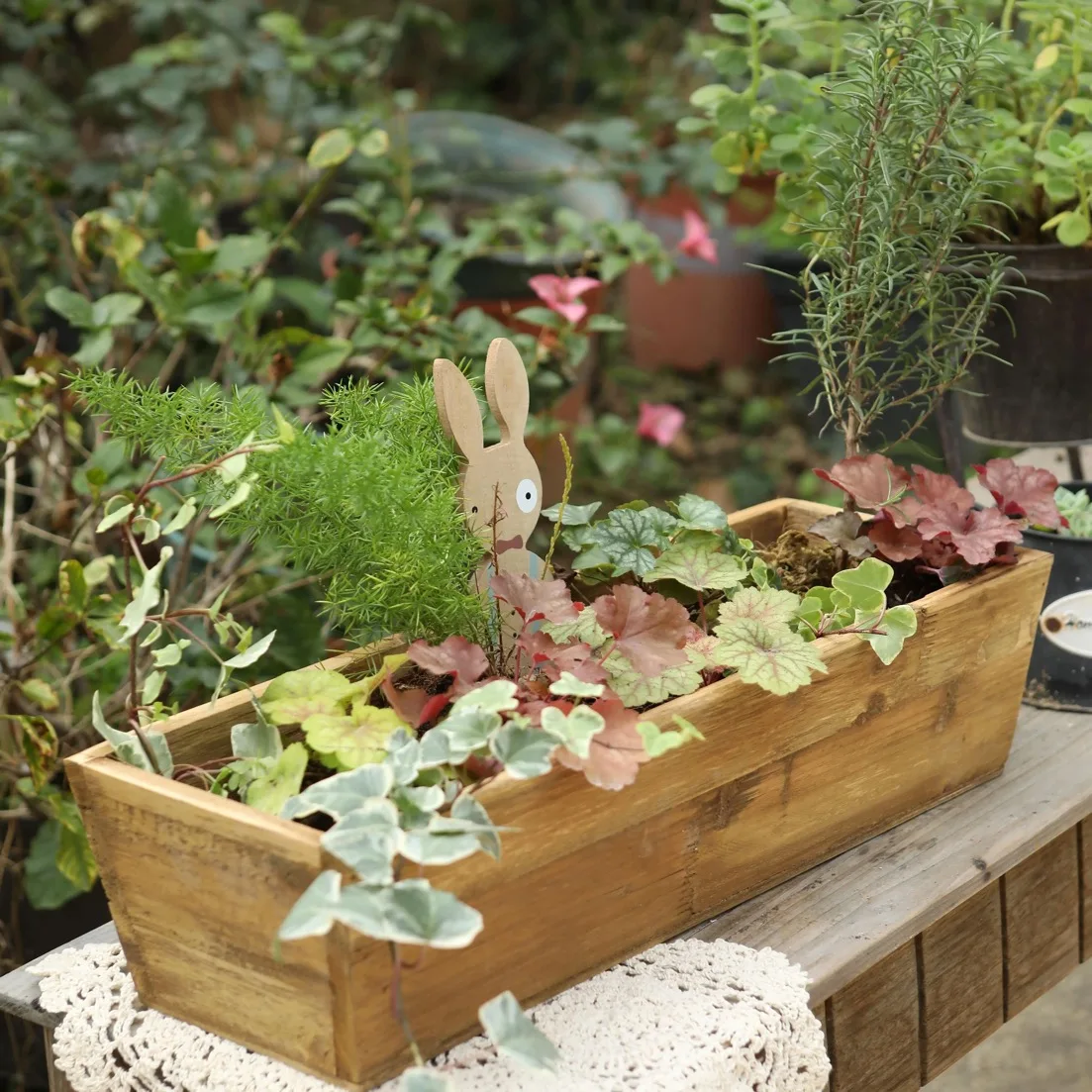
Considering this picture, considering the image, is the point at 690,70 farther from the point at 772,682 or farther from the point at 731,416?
the point at 772,682

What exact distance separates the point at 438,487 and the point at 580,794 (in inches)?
9.8

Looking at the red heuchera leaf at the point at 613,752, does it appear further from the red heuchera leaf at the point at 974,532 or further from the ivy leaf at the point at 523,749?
the red heuchera leaf at the point at 974,532

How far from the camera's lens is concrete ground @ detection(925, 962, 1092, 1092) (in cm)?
197

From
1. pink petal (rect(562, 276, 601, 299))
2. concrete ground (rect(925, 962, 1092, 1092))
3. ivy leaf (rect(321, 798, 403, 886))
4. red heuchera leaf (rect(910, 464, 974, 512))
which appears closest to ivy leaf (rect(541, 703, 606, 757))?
ivy leaf (rect(321, 798, 403, 886))

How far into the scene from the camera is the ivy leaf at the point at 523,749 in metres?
0.75

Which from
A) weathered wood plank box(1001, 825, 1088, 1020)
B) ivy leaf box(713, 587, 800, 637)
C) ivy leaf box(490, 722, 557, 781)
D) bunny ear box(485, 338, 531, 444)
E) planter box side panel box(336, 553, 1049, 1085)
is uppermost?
bunny ear box(485, 338, 531, 444)

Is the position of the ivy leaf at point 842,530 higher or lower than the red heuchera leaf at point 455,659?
lower

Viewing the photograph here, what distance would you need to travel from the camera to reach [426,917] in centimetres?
68

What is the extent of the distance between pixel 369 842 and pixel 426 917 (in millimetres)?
51

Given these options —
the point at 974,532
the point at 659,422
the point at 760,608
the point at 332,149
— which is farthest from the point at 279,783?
the point at 659,422

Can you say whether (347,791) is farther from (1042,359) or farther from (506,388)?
(1042,359)

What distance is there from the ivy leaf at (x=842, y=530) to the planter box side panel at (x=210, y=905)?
565 millimetres

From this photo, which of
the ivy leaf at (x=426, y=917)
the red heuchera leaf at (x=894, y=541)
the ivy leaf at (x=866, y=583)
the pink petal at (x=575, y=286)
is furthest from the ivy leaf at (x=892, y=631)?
the pink petal at (x=575, y=286)

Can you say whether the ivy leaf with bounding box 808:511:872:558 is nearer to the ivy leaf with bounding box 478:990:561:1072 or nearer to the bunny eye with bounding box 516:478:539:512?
the bunny eye with bounding box 516:478:539:512
